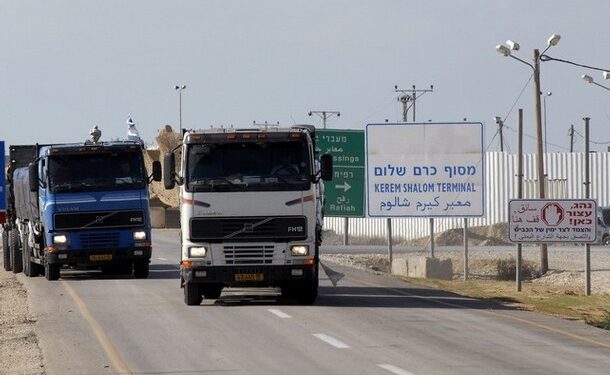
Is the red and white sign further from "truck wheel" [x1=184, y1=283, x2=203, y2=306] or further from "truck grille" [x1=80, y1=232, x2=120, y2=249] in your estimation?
"truck wheel" [x1=184, y1=283, x2=203, y2=306]

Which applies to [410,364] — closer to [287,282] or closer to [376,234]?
[287,282]

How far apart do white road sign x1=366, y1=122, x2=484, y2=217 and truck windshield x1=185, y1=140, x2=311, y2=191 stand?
62.3 ft

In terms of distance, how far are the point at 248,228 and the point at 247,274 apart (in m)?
0.81

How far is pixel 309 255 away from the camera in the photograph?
78.4 ft

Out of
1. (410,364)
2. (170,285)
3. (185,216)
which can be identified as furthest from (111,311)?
(410,364)

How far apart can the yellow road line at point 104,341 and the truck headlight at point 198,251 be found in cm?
203

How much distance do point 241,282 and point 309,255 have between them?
4.19ft

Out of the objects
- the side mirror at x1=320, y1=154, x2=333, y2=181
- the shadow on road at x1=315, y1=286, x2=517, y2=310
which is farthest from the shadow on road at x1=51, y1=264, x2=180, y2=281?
the side mirror at x1=320, y1=154, x2=333, y2=181

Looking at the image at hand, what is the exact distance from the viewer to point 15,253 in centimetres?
3944

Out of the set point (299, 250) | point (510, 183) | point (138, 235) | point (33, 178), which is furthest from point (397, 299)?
point (510, 183)

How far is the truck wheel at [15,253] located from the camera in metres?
39.2

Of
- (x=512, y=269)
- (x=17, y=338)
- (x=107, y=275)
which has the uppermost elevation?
(x=17, y=338)

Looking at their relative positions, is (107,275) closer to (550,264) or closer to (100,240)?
(100,240)

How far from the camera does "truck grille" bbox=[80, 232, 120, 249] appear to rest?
3219 cm
